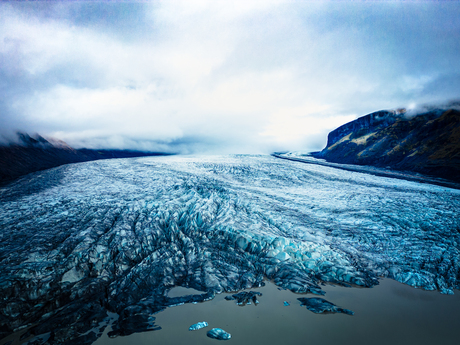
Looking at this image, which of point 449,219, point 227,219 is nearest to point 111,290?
point 227,219

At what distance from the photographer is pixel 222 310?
17.6ft

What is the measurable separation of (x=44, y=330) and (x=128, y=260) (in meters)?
2.75

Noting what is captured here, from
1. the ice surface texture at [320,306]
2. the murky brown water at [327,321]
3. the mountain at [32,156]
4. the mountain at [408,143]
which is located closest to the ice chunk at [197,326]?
the murky brown water at [327,321]

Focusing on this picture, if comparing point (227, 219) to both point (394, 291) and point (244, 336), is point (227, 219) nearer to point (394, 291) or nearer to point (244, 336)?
point (244, 336)

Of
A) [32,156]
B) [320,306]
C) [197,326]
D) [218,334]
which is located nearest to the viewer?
[218,334]

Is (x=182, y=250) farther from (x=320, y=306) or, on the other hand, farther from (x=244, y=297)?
(x=320, y=306)

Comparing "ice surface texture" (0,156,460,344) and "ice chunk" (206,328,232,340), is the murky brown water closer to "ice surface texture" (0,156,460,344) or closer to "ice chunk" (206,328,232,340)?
"ice chunk" (206,328,232,340)

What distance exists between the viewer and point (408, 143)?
133 ft

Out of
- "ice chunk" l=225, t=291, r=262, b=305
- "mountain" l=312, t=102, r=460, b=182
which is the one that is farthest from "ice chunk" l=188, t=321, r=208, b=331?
"mountain" l=312, t=102, r=460, b=182

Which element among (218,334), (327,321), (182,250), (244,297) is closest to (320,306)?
(327,321)

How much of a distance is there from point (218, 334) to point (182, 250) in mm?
3962

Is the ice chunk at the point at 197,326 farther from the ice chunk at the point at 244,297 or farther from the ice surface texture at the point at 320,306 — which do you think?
the ice surface texture at the point at 320,306

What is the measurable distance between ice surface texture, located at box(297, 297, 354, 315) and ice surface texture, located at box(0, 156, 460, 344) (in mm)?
370

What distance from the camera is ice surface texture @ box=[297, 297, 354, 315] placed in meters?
5.22
